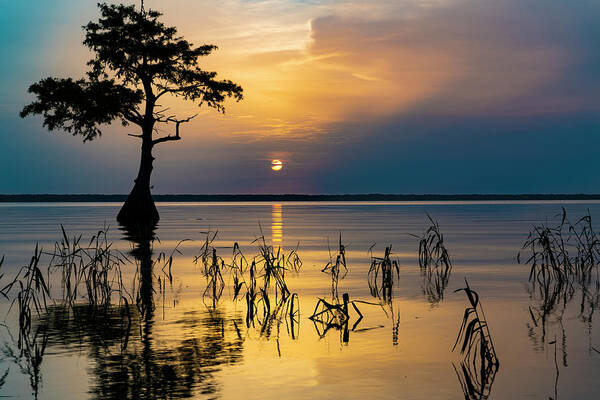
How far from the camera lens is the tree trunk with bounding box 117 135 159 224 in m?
47.1

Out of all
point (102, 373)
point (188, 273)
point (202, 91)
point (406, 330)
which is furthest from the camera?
point (202, 91)

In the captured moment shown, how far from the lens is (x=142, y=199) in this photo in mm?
47812

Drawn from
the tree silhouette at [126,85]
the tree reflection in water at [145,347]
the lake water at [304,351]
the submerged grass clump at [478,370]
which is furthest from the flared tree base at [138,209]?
the submerged grass clump at [478,370]

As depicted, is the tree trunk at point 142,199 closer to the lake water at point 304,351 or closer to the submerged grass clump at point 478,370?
the lake water at point 304,351

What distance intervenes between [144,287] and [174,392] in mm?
9063

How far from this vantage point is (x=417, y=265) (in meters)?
21.6

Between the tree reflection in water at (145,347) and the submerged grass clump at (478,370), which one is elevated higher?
the tree reflection in water at (145,347)

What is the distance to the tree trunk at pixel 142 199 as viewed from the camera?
47125 millimetres

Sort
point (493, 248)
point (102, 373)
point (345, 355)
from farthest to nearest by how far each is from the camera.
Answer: point (493, 248) → point (345, 355) → point (102, 373)

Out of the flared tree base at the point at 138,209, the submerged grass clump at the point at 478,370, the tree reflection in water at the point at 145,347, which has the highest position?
the flared tree base at the point at 138,209

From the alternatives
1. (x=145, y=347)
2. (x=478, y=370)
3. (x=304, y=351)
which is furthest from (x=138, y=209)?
(x=478, y=370)

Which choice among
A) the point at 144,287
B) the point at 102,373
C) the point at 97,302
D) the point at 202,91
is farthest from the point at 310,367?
the point at 202,91

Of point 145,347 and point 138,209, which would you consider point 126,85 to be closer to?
point 138,209

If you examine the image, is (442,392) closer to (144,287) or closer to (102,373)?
(102,373)
